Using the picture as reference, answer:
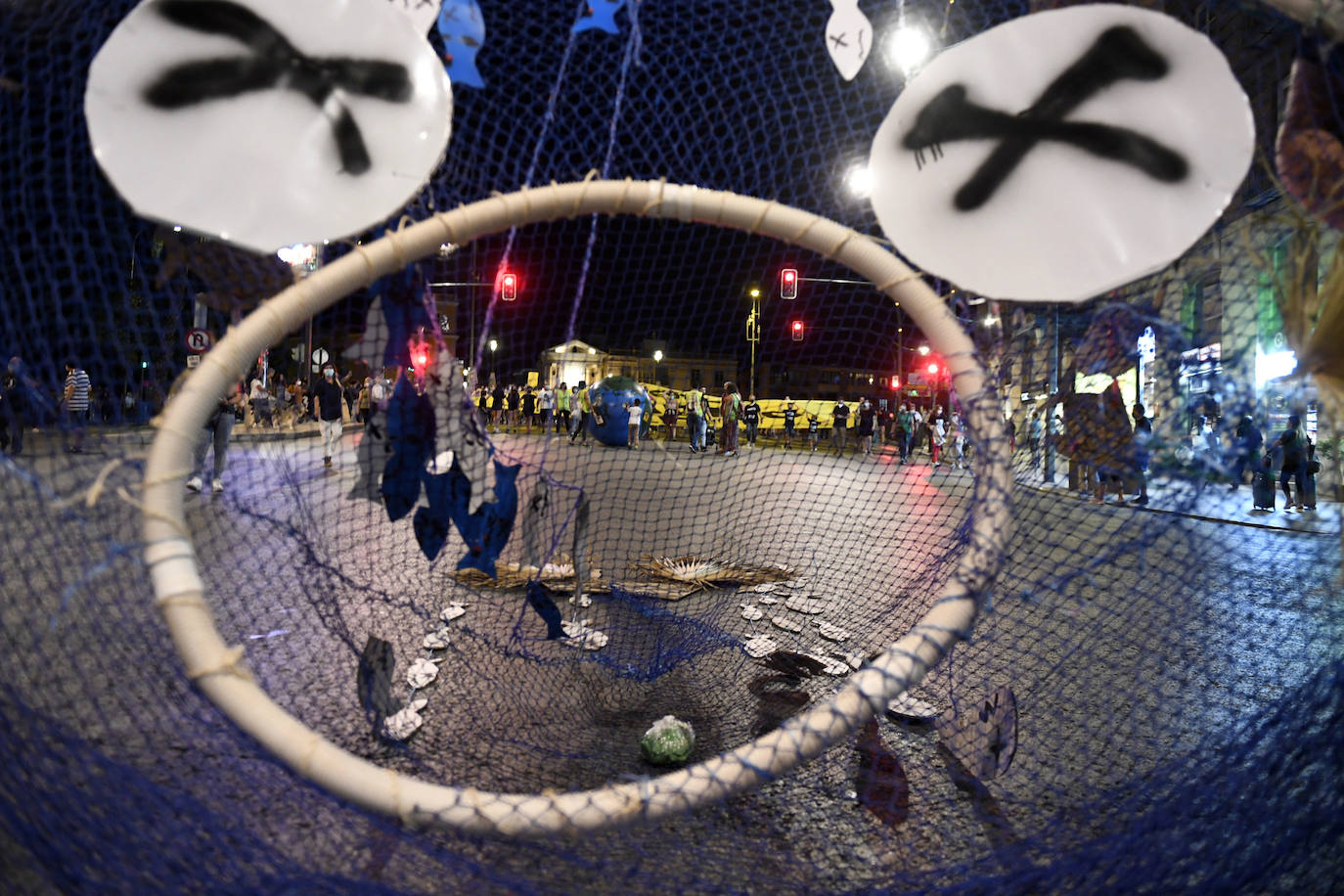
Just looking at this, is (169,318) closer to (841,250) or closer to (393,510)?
(393,510)

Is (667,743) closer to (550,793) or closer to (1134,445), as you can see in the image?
(550,793)

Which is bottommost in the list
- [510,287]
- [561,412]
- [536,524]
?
[536,524]

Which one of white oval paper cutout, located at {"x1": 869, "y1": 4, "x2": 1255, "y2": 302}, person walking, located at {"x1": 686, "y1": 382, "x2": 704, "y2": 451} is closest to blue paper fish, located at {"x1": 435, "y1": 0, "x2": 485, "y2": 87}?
white oval paper cutout, located at {"x1": 869, "y1": 4, "x2": 1255, "y2": 302}

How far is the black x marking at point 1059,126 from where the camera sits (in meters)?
1.43

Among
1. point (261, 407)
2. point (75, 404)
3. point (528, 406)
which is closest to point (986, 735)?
point (75, 404)

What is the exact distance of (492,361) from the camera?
11.5ft

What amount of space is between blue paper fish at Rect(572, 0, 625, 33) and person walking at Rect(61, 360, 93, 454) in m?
1.59

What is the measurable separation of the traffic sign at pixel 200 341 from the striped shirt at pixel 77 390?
14.5 inches

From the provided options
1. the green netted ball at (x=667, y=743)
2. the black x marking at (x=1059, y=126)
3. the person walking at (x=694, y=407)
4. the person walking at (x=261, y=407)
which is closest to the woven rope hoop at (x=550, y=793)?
the black x marking at (x=1059, y=126)

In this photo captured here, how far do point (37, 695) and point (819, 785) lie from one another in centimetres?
230

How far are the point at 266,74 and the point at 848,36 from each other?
58.1 inches

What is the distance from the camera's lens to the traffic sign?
1.71 metres

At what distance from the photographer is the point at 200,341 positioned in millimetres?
1769

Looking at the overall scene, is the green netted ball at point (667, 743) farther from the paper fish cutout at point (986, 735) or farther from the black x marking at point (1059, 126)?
the black x marking at point (1059, 126)
